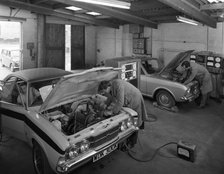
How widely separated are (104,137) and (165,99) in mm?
4173

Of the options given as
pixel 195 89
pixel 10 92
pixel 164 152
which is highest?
pixel 10 92

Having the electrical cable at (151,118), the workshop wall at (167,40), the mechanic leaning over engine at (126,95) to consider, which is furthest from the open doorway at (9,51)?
the mechanic leaning over engine at (126,95)

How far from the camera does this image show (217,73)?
7578 millimetres

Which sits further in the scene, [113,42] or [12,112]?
[113,42]

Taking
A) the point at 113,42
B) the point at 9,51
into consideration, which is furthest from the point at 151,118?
the point at 9,51

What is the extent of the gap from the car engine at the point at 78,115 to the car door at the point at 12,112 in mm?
562

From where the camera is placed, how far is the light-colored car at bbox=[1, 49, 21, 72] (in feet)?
39.7

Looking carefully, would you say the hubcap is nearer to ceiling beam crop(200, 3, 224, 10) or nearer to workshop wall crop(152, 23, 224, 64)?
ceiling beam crop(200, 3, 224, 10)

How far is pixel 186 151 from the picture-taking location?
4062 millimetres

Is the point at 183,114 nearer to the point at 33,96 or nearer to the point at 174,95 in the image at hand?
the point at 174,95

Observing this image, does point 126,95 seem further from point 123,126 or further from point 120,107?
point 123,126

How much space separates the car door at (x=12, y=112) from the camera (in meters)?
3.89

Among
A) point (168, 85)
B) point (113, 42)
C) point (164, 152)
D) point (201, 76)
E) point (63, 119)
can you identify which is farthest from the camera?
point (113, 42)

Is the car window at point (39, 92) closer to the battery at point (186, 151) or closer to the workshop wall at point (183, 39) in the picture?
the battery at point (186, 151)
